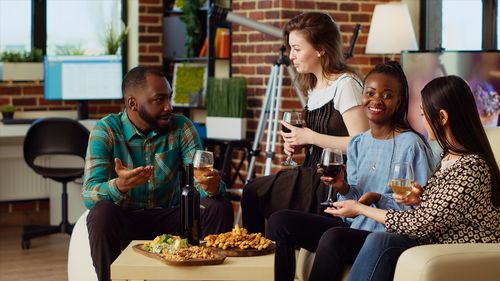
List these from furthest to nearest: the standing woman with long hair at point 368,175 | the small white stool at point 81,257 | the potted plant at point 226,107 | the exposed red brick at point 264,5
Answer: the potted plant at point 226,107 < the exposed red brick at point 264,5 < the small white stool at point 81,257 < the standing woman with long hair at point 368,175

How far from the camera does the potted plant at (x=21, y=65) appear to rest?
22.0ft

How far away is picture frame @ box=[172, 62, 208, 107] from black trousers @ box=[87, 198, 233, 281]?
2945 millimetres

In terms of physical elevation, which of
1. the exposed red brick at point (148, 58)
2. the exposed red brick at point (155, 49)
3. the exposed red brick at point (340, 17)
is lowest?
the exposed red brick at point (148, 58)

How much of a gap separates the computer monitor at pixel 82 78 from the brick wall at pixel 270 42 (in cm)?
99

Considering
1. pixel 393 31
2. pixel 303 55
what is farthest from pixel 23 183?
pixel 303 55

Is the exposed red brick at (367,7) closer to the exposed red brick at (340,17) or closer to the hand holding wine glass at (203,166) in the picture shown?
the exposed red brick at (340,17)

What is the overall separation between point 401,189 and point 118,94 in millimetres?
4248

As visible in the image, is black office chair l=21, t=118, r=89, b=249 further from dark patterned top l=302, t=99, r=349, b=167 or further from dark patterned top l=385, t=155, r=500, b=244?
dark patterned top l=385, t=155, r=500, b=244

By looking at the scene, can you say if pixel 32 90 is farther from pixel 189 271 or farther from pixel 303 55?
pixel 189 271

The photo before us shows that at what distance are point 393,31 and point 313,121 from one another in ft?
6.83

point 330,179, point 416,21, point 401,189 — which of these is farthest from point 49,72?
point 401,189

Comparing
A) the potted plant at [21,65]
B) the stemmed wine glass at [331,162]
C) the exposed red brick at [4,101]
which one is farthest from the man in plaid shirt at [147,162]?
the exposed red brick at [4,101]

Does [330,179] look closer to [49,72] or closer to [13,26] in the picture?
[49,72]

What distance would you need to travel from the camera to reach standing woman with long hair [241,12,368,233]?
3902mm
